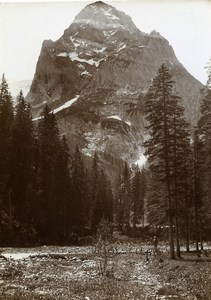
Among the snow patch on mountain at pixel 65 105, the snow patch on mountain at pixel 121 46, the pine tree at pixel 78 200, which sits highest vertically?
the snow patch on mountain at pixel 121 46

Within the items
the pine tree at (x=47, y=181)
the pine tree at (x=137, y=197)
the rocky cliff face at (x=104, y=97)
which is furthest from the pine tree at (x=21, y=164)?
the rocky cliff face at (x=104, y=97)

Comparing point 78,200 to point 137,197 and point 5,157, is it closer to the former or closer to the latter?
point 5,157

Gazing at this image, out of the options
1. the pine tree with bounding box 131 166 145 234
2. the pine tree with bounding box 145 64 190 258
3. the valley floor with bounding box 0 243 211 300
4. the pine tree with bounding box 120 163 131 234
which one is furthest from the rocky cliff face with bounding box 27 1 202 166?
the valley floor with bounding box 0 243 211 300

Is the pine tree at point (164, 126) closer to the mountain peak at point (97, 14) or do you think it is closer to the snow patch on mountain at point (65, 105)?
the mountain peak at point (97, 14)

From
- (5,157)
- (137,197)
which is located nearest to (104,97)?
(137,197)

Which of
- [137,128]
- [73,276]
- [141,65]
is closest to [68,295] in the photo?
[73,276]

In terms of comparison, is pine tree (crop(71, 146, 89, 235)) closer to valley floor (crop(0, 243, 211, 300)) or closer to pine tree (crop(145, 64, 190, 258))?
valley floor (crop(0, 243, 211, 300))

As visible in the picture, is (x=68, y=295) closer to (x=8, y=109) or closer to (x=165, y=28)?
(x=165, y=28)

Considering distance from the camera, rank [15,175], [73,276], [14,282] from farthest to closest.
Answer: [15,175] → [73,276] → [14,282]

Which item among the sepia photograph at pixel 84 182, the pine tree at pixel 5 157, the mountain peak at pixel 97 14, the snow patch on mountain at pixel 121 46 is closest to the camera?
the sepia photograph at pixel 84 182
